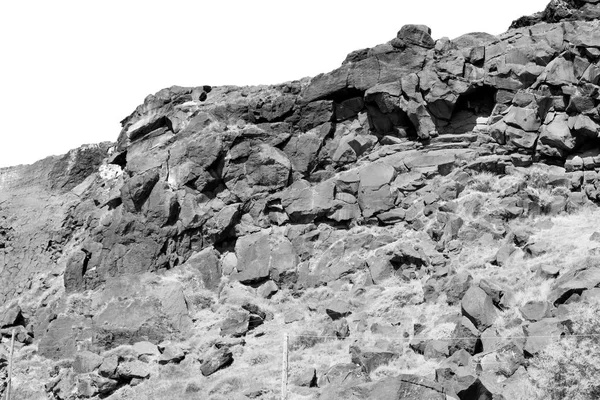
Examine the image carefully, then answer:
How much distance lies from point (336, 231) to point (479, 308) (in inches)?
416

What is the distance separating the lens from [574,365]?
15.9 meters

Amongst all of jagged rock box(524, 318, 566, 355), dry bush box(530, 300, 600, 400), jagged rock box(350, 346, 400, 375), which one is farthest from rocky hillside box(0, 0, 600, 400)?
dry bush box(530, 300, 600, 400)

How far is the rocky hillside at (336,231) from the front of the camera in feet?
73.1

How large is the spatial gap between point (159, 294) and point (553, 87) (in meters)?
18.2

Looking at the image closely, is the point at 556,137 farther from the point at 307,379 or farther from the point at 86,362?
the point at 86,362

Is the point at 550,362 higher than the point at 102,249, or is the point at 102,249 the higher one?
the point at 102,249

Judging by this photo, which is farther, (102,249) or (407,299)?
(102,249)

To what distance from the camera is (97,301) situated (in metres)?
30.2

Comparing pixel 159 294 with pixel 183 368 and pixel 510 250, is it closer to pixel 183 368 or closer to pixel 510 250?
pixel 183 368

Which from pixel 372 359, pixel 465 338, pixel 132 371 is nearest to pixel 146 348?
pixel 132 371

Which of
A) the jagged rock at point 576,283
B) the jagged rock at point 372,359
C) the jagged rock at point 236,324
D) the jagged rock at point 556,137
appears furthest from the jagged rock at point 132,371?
the jagged rock at point 556,137

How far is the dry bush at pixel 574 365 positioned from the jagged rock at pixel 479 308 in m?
2.77

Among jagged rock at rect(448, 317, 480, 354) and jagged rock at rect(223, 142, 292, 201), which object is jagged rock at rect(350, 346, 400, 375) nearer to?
jagged rock at rect(448, 317, 480, 354)

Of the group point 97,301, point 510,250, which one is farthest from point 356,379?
point 97,301
